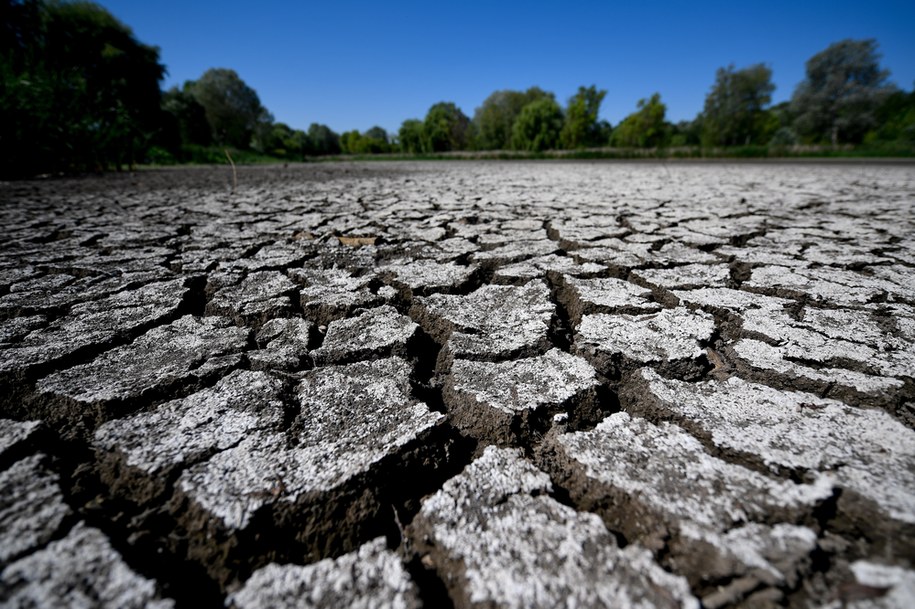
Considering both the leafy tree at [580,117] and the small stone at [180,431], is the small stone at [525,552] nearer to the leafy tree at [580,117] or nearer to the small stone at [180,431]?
the small stone at [180,431]

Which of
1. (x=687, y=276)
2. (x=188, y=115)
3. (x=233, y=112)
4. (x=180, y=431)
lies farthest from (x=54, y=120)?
(x=233, y=112)

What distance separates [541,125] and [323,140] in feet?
92.1

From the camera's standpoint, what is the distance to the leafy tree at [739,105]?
28.0 m

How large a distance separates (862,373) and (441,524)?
984 mm

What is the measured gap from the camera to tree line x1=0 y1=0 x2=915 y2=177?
6379mm

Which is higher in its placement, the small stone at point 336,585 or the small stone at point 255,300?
the small stone at point 255,300

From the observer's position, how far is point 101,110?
713cm

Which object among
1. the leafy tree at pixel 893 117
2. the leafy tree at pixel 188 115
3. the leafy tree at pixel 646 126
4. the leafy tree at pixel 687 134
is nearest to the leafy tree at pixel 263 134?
the leafy tree at pixel 188 115

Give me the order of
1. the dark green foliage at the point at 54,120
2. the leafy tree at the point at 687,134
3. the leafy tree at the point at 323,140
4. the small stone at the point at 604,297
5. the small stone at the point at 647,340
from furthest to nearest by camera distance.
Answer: the leafy tree at the point at 323,140
the leafy tree at the point at 687,134
the dark green foliage at the point at 54,120
the small stone at the point at 604,297
the small stone at the point at 647,340

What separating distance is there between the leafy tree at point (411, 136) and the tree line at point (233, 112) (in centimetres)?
15

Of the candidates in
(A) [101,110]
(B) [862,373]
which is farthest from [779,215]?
(A) [101,110]

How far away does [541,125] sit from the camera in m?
28.0

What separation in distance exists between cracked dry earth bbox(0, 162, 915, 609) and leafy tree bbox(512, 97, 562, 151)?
95.3 feet

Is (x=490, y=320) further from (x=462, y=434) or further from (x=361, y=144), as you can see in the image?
(x=361, y=144)
